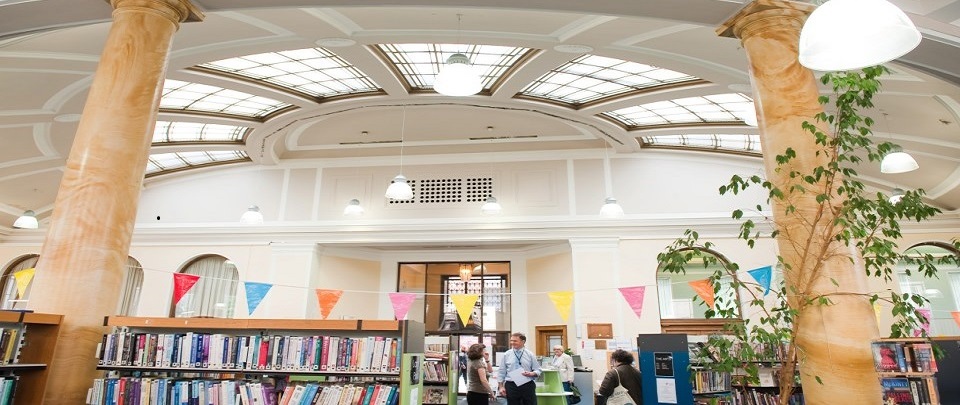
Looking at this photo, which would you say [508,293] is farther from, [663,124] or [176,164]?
[176,164]

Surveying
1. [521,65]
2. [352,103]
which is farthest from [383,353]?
[352,103]

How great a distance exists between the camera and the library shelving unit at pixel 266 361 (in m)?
3.92

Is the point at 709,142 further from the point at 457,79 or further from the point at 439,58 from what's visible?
the point at 457,79

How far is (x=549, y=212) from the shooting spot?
1066 centimetres

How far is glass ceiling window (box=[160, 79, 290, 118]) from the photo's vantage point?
25.7 feet

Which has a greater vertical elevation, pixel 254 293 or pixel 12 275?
pixel 12 275

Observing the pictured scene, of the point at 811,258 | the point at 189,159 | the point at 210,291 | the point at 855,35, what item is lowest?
the point at 811,258

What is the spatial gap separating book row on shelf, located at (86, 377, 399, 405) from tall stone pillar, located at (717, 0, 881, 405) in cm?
271

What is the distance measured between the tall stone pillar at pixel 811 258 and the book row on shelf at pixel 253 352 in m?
2.68

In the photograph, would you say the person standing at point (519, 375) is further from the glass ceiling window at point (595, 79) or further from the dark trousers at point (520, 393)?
the glass ceiling window at point (595, 79)

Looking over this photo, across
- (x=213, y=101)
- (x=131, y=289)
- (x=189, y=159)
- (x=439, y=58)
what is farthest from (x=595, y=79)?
Answer: (x=131, y=289)

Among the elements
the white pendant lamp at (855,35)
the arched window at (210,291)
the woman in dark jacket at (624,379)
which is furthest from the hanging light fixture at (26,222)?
the white pendant lamp at (855,35)

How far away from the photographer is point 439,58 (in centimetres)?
737

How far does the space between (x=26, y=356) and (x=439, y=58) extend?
218 inches
